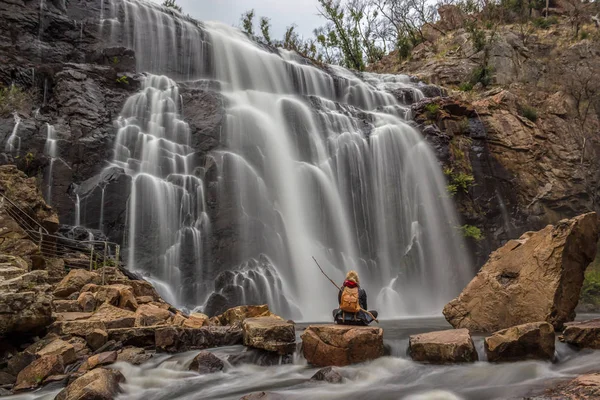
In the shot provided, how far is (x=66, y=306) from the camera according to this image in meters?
8.53

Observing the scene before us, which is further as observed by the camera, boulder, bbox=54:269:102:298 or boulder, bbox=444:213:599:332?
boulder, bbox=54:269:102:298

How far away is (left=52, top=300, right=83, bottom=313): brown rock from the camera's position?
8.43 m

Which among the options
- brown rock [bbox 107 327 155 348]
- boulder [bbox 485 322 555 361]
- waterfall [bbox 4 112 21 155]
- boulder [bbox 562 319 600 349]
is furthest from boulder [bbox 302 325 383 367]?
waterfall [bbox 4 112 21 155]

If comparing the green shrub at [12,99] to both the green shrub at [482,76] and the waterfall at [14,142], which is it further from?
the green shrub at [482,76]

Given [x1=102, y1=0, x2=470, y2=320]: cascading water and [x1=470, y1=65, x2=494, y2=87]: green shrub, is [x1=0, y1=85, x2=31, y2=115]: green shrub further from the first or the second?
[x1=470, y1=65, x2=494, y2=87]: green shrub

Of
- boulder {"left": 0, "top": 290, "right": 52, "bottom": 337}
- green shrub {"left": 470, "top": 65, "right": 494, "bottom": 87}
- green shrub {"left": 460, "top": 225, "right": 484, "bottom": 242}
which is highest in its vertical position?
green shrub {"left": 470, "top": 65, "right": 494, "bottom": 87}

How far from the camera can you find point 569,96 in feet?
81.6

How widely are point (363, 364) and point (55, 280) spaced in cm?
760

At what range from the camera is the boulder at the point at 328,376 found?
251 inches

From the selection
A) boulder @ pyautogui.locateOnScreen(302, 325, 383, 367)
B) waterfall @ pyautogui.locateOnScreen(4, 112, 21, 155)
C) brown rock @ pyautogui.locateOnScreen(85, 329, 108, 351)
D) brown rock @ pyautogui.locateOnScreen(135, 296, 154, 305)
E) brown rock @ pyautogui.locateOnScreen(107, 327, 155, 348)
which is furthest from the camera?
waterfall @ pyautogui.locateOnScreen(4, 112, 21, 155)

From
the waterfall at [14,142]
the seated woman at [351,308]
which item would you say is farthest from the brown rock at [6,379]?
the waterfall at [14,142]

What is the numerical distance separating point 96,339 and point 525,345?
274 inches

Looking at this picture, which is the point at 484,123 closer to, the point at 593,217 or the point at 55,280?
the point at 593,217

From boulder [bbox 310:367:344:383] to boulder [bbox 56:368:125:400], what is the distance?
2854 millimetres
